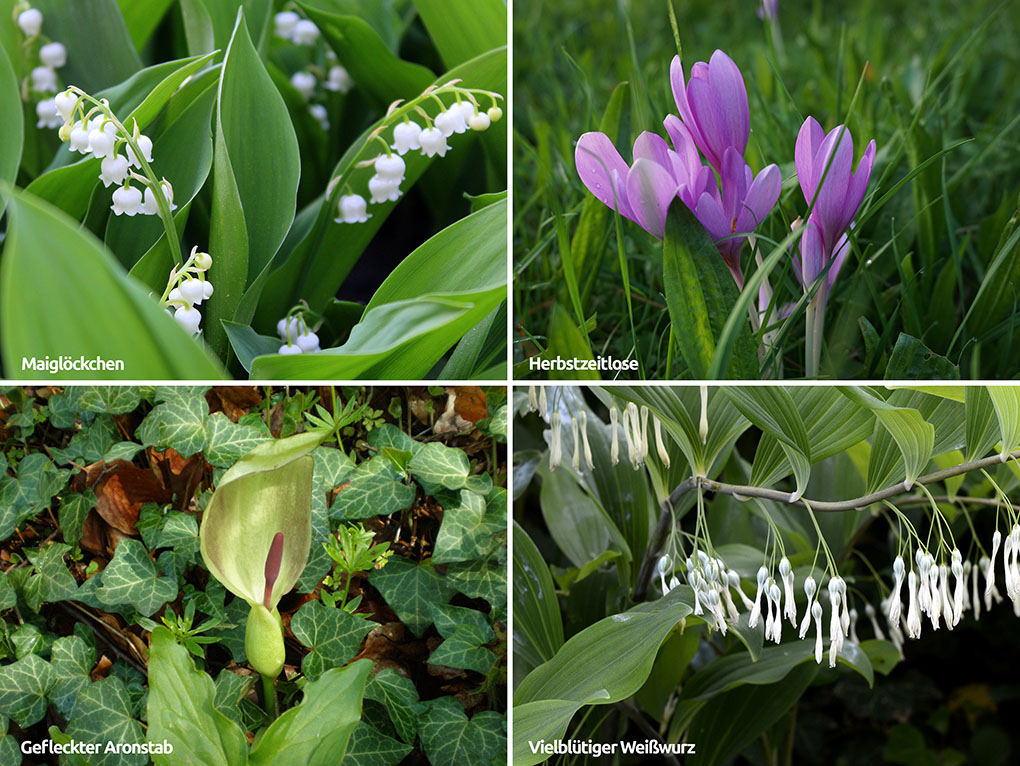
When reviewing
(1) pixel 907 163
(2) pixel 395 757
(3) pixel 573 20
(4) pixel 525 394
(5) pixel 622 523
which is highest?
(3) pixel 573 20

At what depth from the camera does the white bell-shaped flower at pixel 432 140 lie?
0.60 meters

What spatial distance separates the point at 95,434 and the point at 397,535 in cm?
26

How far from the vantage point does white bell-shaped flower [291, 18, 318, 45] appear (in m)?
0.76

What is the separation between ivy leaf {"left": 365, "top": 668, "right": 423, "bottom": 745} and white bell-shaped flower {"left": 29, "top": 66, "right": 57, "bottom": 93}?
1.93ft

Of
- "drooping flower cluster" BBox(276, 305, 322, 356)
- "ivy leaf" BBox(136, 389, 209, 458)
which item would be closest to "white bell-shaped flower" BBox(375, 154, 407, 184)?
"drooping flower cluster" BBox(276, 305, 322, 356)

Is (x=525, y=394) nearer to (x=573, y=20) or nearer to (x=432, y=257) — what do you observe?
(x=432, y=257)

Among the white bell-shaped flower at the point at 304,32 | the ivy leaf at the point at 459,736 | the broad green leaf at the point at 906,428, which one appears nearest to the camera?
the broad green leaf at the point at 906,428

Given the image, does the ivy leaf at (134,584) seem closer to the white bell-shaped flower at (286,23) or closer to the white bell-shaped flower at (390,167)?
the white bell-shaped flower at (390,167)

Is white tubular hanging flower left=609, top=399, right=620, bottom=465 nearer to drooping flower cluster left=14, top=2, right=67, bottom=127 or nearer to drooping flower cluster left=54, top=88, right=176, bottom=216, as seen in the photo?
drooping flower cluster left=54, top=88, right=176, bottom=216

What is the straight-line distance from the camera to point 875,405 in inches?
20.3

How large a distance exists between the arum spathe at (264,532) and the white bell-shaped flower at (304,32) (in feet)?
1.45

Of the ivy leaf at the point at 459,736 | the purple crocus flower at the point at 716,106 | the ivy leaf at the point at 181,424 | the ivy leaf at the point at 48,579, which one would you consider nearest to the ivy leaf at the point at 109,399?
the ivy leaf at the point at 181,424

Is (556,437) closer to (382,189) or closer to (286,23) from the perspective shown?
(382,189)

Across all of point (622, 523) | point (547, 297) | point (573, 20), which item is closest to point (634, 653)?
point (622, 523)
